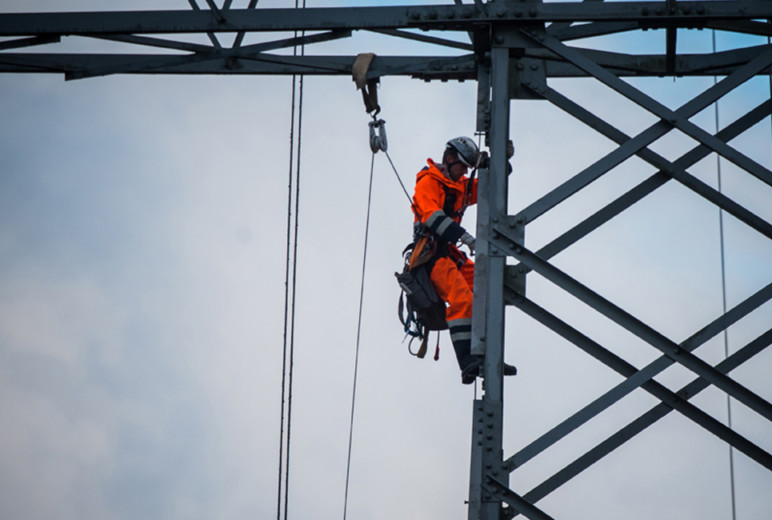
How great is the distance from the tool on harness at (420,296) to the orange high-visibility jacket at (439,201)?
174mm

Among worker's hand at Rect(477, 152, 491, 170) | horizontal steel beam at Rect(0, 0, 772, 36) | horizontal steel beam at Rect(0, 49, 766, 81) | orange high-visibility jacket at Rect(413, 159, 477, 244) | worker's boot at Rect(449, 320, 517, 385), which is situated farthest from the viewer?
orange high-visibility jacket at Rect(413, 159, 477, 244)

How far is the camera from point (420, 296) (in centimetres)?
1076

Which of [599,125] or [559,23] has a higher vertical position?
[559,23]

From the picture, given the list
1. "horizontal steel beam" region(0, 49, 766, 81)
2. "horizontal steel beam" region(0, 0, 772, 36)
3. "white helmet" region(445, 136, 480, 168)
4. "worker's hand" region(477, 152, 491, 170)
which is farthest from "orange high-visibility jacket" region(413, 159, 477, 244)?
"horizontal steel beam" region(0, 0, 772, 36)

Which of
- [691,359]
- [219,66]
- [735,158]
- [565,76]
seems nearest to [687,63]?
[565,76]

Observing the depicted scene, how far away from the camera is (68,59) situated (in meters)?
10.0

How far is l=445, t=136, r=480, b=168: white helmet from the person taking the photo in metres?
10.8

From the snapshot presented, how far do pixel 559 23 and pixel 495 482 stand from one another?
9.60ft

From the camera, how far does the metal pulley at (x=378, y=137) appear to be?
999 cm

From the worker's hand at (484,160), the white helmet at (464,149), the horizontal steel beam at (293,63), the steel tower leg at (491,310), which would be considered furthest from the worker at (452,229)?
the steel tower leg at (491,310)

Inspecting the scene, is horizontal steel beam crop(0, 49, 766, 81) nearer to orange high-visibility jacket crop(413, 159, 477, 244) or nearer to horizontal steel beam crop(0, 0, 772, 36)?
horizontal steel beam crop(0, 0, 772, 36)

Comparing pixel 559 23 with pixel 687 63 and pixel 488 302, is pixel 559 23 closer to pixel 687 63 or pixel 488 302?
pixel 687 63

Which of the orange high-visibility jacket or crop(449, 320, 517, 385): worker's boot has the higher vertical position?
the orange high-visibility jacket

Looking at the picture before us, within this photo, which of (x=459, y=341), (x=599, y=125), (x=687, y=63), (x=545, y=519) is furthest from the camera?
(x=459, y=341)
